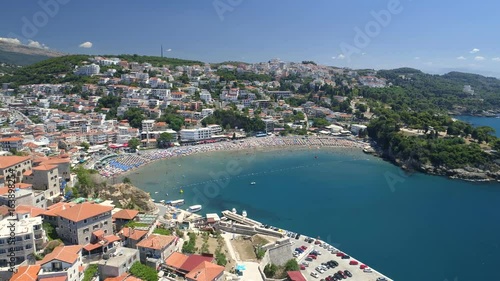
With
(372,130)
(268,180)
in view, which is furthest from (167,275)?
(372,130)

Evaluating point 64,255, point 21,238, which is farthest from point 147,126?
point 64,255

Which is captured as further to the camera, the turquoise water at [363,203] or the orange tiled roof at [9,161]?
the turquoise water at [363,203]

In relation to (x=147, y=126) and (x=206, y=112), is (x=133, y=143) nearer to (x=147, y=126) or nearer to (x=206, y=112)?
(x=147, y=126)

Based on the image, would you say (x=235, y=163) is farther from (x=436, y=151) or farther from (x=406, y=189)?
(x=436, y=151)

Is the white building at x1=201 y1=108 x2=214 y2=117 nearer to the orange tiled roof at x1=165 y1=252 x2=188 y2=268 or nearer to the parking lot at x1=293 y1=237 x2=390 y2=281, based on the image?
the parking lot at x1=293 y1=237 x2=390 y2=281

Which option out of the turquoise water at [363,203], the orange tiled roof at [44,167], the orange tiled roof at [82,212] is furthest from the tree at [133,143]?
the orange tiled roof at [82,212]

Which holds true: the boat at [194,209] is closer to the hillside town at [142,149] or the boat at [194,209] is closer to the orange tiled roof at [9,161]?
the hillside town at [142,149]
